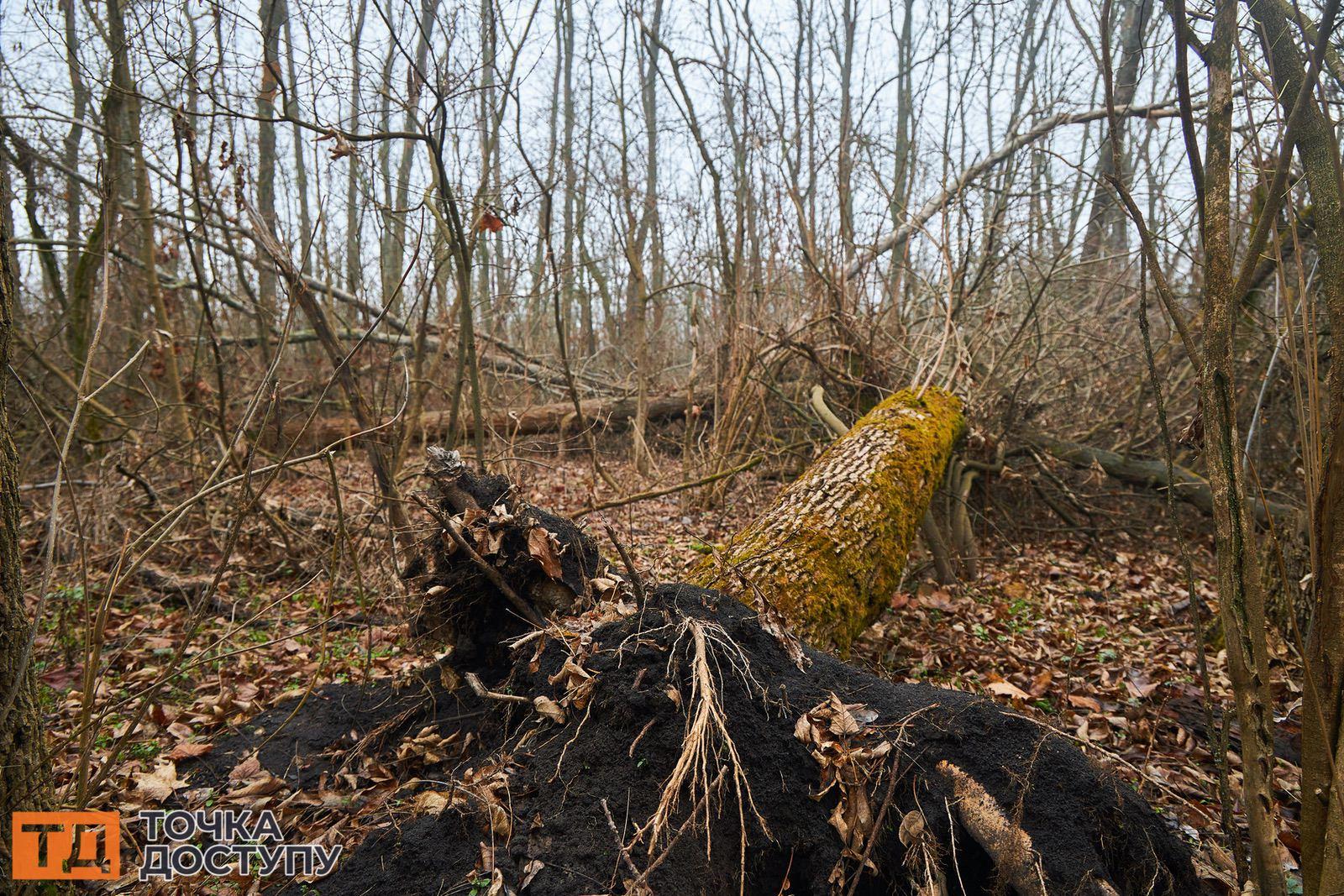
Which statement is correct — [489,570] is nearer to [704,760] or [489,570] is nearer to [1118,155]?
[704,760]

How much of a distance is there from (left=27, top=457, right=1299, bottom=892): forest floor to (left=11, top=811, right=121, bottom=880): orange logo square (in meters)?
0.09

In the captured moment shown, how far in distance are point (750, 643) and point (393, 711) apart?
5.06 feet

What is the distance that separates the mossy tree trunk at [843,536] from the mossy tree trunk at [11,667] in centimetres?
222

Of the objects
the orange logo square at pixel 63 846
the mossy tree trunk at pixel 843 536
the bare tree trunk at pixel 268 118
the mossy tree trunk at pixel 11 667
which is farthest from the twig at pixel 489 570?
the bare tree trunk at pixel 268 118

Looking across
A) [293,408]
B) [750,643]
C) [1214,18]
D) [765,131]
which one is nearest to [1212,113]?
[1214,18]

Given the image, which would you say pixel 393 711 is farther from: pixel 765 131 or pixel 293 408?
pixel 765 131

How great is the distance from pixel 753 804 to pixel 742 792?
0.13 meters

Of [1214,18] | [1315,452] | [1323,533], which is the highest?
[1214,18]

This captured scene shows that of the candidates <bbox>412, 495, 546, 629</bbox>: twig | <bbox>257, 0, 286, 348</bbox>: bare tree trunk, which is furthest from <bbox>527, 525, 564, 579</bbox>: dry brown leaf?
<bbox>257, 0, 286, 348</bbox>: bare tree trunk

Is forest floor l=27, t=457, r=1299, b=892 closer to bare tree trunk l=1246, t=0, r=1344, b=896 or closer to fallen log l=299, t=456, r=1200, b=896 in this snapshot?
fallen log l=299, t=456, r=1200, b=896

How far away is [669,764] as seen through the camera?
2049 mm

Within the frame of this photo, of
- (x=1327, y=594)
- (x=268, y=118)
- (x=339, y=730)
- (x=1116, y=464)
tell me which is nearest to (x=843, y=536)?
(x=1327, y=594)

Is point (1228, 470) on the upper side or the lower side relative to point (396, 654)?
upper

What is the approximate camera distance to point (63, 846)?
6.29 feet
